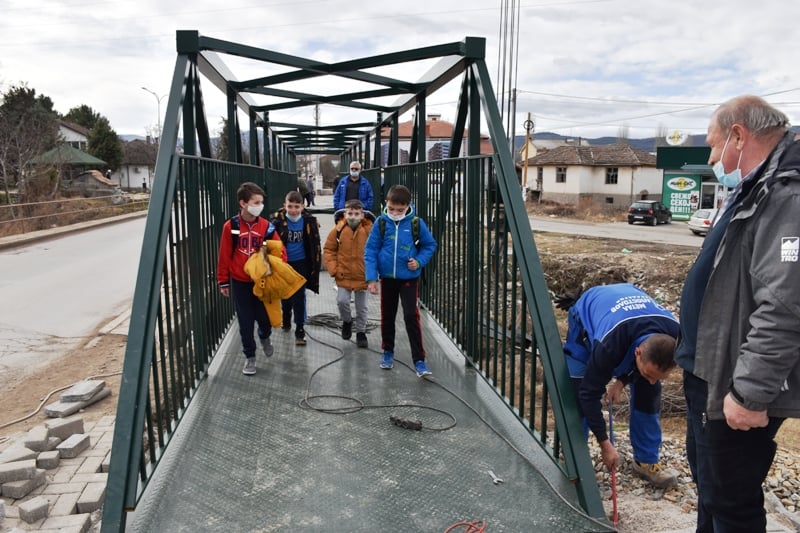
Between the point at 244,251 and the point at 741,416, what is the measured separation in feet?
12.1

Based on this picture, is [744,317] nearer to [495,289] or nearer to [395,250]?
[495,289]

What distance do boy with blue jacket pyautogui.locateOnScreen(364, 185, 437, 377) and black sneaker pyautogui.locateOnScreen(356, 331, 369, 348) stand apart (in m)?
0.65

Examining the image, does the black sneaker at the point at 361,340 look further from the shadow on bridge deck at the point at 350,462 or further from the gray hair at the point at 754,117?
the gray hair at the point at 754,117

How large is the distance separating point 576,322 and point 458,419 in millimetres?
1017

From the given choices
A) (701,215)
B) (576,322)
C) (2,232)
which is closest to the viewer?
(576,322)

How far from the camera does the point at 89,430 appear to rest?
5496 mm

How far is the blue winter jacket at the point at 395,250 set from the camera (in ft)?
16.6

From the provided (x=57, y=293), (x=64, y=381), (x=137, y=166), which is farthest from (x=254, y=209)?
(x=137, y=166)

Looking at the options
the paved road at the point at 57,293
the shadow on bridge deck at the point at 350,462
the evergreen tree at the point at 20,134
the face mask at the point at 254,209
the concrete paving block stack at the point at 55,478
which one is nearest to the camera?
the shadow on bridge deck at the point at 350,462

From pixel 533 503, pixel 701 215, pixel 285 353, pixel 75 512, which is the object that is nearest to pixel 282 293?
pixel 285 353

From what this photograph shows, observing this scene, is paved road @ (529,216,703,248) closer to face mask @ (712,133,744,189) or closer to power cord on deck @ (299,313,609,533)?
power cord on deck @ (299,313,609,533)

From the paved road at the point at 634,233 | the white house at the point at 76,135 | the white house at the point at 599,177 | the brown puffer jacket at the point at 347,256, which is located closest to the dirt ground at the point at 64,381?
the brown puffer jacket at the point at 347,256

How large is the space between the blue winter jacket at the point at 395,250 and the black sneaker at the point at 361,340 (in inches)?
35.3

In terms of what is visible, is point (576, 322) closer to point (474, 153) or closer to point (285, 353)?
point (474, 153)
